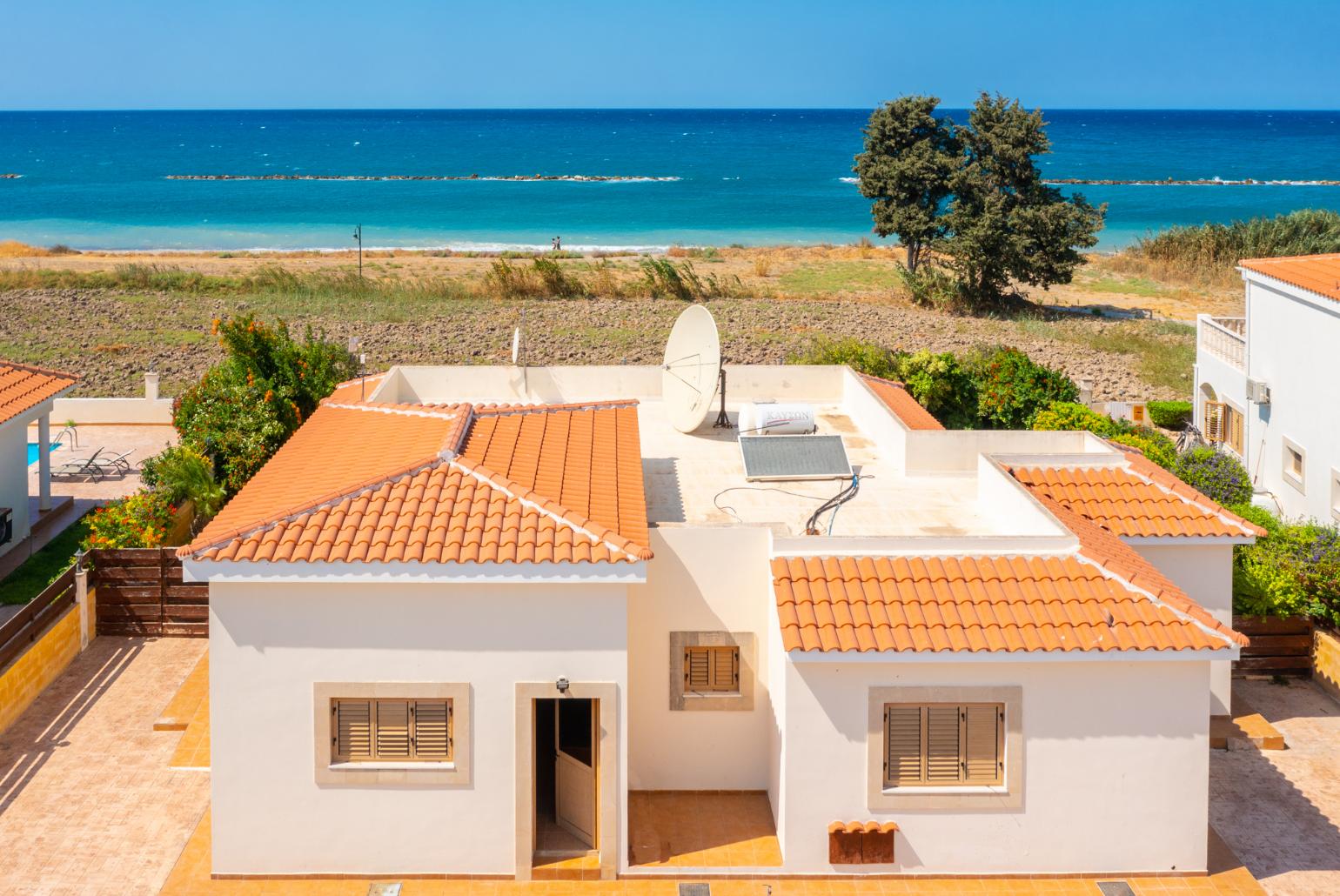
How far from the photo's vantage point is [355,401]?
71.6ft

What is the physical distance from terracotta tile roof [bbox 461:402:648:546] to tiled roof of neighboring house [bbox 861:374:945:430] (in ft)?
15.0

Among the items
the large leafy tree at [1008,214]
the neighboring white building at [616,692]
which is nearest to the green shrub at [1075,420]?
the neighboring white building at [616,692]

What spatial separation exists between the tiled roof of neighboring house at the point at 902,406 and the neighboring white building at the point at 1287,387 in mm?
7363

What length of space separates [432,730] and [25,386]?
1540cm

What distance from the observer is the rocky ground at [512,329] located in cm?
4162

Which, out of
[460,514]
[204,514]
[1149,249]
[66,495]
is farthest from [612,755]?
[1149,249]

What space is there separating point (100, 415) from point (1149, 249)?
54.7 meters

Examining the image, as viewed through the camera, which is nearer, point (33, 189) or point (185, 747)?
point (185, 747)

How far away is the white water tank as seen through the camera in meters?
20.8

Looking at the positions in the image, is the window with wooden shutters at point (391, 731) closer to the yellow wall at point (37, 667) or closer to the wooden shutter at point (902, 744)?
the wooden shutter at point (902, 744)

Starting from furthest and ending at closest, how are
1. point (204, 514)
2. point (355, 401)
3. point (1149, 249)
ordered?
point (1149, 249) < point (204, 514) < point (355, 401)

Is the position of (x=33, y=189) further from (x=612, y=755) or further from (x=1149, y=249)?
(x=612, y=755)

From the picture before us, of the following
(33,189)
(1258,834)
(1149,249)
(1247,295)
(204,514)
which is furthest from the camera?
(33,189)

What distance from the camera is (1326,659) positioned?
65.4 ft
